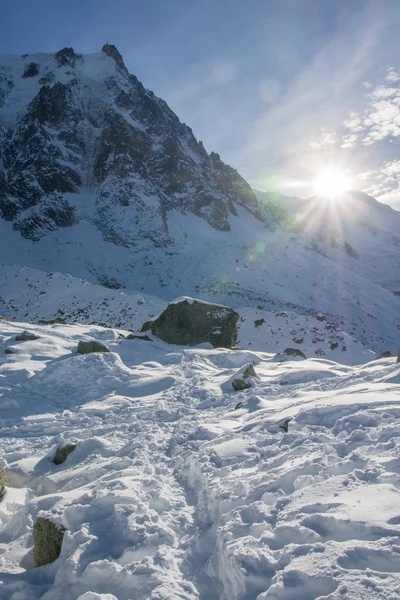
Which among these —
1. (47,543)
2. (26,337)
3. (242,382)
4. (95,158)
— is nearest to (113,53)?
(95,158)

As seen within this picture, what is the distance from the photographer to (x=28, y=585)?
294 cm

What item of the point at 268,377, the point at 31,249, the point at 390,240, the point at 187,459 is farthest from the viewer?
the point at 390,240

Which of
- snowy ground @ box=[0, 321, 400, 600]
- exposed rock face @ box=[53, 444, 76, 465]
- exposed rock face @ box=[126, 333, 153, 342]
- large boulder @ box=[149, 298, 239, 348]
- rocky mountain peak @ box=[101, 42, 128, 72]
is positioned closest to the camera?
Answer: snowy ground @ box=[0, 321, 400, 600]

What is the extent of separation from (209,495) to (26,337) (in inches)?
354

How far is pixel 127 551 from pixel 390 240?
10788 cm

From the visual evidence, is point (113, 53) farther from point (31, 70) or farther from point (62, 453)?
point (62, 453)

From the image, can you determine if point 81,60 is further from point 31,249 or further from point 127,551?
point 127,551

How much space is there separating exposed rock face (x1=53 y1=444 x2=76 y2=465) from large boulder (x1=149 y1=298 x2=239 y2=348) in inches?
356

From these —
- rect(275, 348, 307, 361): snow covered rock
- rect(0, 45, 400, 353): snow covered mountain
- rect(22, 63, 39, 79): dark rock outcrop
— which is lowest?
rect(275, 348, 307, 361): snow covered rock

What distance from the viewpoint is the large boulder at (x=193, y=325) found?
14.5 m

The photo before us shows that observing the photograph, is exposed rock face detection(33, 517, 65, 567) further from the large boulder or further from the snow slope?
the snow slope

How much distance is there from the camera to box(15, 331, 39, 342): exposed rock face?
1099 cm

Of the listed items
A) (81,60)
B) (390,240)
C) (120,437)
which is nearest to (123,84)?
(81,60)

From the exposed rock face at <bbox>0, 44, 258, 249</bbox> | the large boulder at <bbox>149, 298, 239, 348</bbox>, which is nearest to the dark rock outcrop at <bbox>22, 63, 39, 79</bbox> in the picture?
the exposed rock face at <bbox>0, 44, 258, 249</bbox>
